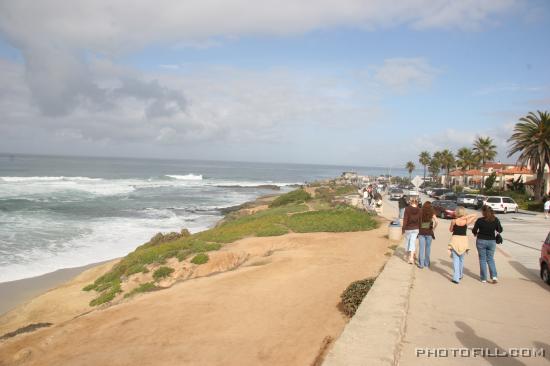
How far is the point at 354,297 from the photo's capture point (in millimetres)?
8414

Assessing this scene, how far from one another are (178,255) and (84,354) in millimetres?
7908

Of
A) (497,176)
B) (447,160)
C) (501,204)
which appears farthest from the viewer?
(447,160)

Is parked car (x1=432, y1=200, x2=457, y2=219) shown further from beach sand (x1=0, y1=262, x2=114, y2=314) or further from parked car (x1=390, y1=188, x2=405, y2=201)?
beach sand (x1=0, y1=262, x2=114, y2=314)

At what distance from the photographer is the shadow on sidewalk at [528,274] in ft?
31.7

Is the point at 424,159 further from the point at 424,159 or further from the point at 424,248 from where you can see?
the point at 424,248

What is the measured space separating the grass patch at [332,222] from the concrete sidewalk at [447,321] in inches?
400

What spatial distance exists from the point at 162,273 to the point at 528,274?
1096 centimetres

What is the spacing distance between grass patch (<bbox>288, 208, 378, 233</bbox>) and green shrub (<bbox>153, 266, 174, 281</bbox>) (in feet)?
24.4

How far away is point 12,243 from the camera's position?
23797 millimetres

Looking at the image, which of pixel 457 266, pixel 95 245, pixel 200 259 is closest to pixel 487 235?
pixel 457 266

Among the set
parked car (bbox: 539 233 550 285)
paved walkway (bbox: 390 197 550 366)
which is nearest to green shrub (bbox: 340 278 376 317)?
paved walkway (bbox: 390 197 550 366)

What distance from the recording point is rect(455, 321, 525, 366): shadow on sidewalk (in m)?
5.29

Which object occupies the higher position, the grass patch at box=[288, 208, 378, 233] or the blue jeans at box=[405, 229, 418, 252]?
the blue jeans at box=[405, 229, 418, 252]

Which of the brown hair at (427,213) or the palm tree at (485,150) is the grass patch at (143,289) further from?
the palm tree at (485,150)
